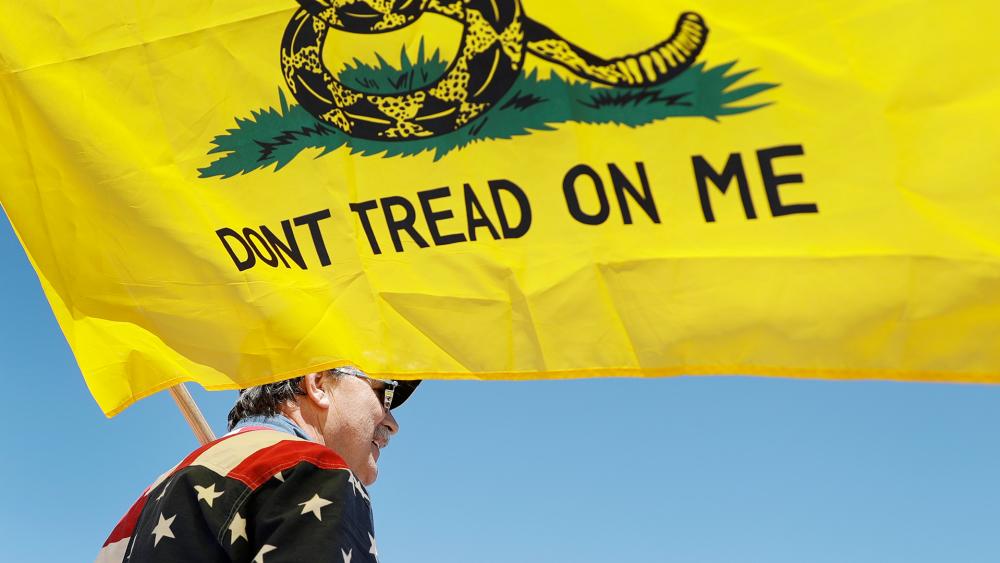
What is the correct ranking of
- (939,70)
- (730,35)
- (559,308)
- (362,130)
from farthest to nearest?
(362,130) < (559,308) < (730,35) < (939,70)

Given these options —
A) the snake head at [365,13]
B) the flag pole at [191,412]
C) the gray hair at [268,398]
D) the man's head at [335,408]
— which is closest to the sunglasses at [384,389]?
the man's head at [335,408]

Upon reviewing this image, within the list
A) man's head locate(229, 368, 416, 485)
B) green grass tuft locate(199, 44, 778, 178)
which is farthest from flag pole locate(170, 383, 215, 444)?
green grass tuft locate(199, 44, 778, 178)

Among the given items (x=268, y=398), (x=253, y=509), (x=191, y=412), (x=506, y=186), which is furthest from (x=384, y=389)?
(x=506, y=186)

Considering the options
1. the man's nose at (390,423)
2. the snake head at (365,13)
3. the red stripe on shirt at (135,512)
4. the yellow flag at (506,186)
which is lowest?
the man's nose at (390,423)

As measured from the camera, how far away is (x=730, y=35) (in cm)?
228

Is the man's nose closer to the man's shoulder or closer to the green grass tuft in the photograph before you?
the man's shoulder

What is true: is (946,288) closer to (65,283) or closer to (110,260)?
(110,260)

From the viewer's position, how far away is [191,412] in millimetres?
4035

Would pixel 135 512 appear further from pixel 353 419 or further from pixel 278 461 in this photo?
pixel 353 419

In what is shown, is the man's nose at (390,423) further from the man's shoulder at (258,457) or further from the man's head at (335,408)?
the man's shoulder at (258,457)

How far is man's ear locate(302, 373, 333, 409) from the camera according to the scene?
3.63 metres

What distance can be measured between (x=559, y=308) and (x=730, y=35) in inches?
29.9

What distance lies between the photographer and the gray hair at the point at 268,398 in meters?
3.53

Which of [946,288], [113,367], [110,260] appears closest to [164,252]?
[110,260]
